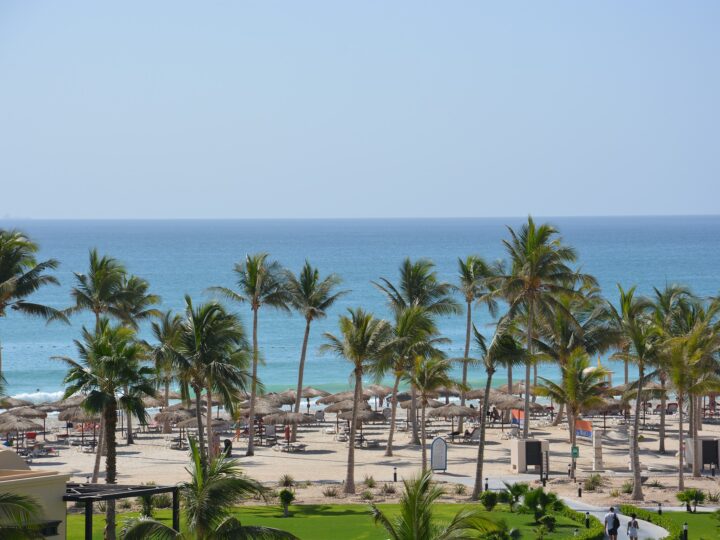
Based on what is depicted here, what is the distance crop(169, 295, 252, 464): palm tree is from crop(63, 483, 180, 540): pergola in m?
10.5

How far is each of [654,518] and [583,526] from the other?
197cm

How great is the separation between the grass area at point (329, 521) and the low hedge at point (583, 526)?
20cm

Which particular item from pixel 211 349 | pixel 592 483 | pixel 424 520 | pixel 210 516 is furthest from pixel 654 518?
pixel 210 516

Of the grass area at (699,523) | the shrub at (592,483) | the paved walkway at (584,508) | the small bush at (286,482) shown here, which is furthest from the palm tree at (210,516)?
the shrub at (592,483)

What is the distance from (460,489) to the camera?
35.0 m

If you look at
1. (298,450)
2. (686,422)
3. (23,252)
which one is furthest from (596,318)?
(23,252)

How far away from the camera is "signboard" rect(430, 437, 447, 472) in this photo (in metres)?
37.9

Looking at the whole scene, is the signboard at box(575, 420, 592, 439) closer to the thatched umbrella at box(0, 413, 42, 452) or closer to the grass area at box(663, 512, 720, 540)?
the grass area at box(663, 512, 720, 540)

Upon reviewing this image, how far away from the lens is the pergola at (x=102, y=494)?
2141 centimetres

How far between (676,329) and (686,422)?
1460 cm

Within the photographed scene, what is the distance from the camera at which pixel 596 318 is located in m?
50.2

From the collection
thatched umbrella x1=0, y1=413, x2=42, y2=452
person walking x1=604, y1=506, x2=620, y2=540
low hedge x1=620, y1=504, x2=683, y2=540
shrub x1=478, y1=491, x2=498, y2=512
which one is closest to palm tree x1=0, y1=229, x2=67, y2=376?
thatched umbrella x1=0, y1=413, x2=42, y2=452

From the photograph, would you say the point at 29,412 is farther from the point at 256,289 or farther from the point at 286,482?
the point at 286,482

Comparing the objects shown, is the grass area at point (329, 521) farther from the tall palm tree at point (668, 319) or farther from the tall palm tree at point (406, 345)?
the tall palm tree at point (668, 319)
